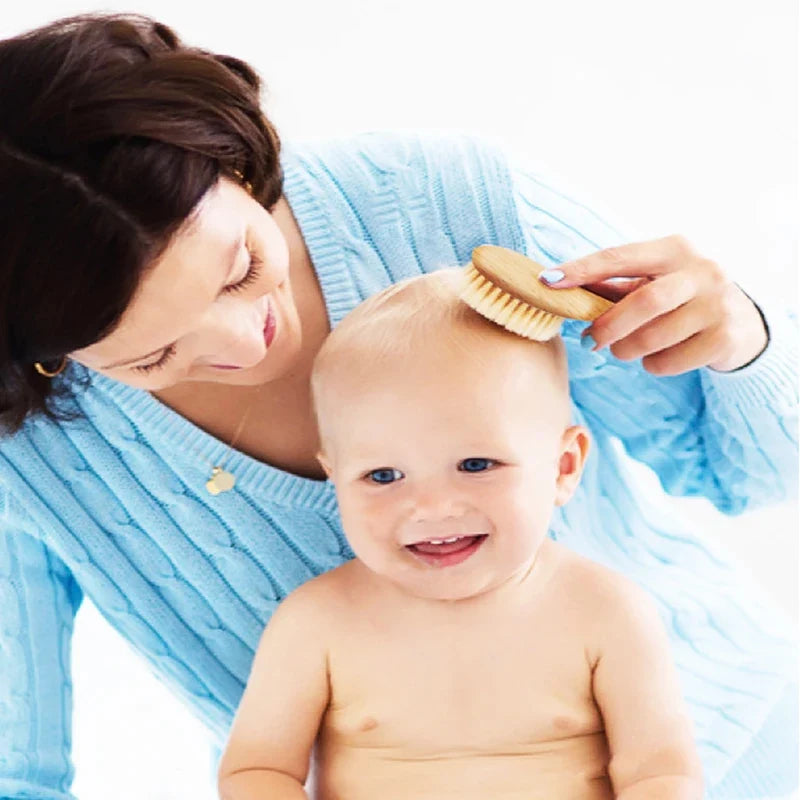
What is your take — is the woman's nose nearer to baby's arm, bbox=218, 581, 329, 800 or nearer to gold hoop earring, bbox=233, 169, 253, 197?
gold hoop earring, bbox=233, 169, 253, 197

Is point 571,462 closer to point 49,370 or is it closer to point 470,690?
point 470,690

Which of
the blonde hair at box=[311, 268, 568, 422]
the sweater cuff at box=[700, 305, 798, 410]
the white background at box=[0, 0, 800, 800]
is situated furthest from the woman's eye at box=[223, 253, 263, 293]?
the white background at box=[0, 0, 800, 800]

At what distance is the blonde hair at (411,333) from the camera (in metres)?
1.12

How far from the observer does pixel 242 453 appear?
1.31 m

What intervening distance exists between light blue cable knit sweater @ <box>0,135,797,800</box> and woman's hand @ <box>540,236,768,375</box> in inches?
3.5

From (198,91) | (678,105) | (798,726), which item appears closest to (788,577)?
(798,726)

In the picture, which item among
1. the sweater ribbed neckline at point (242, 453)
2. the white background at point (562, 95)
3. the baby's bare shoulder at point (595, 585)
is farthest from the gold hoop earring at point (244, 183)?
the white background at point (562, 95)

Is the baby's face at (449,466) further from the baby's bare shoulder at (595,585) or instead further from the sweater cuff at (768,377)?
the sweater cuff at (768,377)

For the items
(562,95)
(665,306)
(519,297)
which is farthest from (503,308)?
(562,95)

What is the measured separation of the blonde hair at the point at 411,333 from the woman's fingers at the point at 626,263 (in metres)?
0.08

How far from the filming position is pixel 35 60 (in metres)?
1.04

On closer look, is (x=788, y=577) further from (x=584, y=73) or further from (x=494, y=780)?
(x=494, y=780)

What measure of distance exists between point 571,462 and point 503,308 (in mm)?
192

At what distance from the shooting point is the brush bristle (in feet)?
3.53
